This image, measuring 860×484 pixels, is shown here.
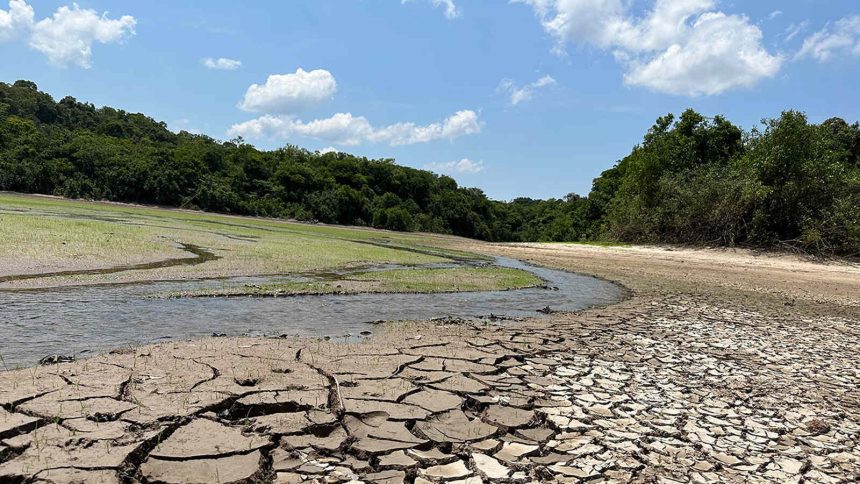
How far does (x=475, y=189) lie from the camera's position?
125m

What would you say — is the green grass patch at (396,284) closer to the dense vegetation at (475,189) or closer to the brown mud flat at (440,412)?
the brown mud flat at (440,412)

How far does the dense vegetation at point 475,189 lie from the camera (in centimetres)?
3011

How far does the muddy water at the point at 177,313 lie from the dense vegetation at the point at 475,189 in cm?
2418

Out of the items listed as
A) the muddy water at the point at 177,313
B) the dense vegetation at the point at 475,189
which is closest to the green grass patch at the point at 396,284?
the muddy water at the point at 177,313

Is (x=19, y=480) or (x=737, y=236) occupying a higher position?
(x=737, y=236)

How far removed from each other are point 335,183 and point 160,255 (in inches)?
2921

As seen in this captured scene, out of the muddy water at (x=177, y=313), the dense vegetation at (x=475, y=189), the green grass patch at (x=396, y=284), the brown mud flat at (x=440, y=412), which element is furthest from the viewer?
the dense vegetation at (x=475, y=189)

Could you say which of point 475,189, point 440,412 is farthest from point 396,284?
point 475,189

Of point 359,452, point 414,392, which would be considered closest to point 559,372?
point 414,392

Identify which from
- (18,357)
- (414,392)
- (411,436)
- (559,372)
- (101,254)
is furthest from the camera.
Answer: (101,254)

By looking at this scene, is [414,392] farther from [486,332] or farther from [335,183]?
[335,183]

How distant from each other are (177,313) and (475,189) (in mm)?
117822

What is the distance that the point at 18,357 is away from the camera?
564 cm

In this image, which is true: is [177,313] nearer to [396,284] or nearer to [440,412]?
[440,412]
